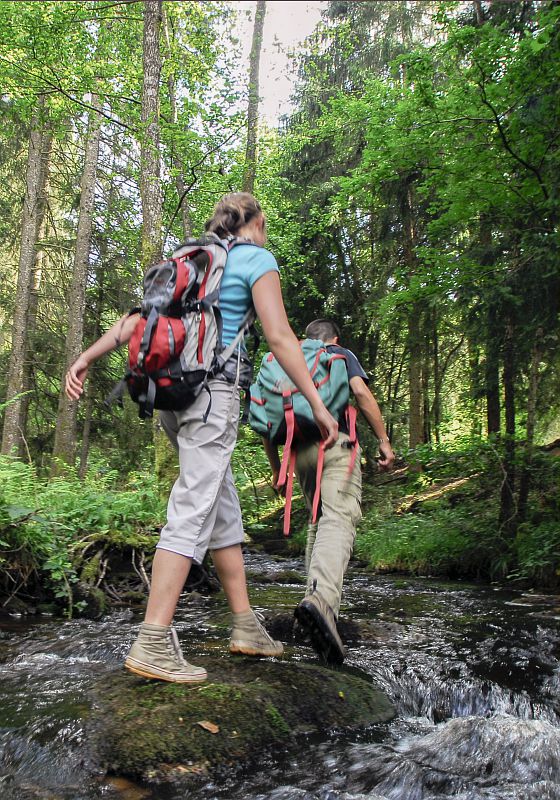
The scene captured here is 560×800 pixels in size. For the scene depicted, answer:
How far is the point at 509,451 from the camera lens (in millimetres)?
9883

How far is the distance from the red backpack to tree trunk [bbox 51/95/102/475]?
32.2 ft

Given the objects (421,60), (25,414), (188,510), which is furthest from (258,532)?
(188,510)

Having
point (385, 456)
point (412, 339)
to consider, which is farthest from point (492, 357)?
point (385, 456)

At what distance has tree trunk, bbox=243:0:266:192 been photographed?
1689 centimetres

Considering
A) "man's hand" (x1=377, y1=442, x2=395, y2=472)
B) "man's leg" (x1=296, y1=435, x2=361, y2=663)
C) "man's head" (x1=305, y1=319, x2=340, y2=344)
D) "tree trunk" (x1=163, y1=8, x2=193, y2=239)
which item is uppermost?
"tree trunk" (x1=163, y1=8, x2=193, y2=239)

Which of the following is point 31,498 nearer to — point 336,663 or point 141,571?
point 141,571

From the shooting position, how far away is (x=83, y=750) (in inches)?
110

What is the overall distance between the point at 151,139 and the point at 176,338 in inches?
307

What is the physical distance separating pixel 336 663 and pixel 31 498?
12.0 ft

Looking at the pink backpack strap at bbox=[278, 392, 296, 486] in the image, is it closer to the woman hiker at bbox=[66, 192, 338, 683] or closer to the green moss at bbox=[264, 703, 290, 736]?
the woman hiker at bbox=[66, 192, 338, 683]

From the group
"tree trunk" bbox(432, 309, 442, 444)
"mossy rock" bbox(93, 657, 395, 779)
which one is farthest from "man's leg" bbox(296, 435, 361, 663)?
"tree trunk" bbox(432, 309, 442, 444)

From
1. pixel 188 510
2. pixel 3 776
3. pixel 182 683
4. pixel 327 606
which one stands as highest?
pixel 188 510

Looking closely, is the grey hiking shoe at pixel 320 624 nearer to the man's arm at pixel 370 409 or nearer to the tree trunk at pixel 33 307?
the man's arm at pixel 370 409

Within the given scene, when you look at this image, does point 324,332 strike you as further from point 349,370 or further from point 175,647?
point 175,647
